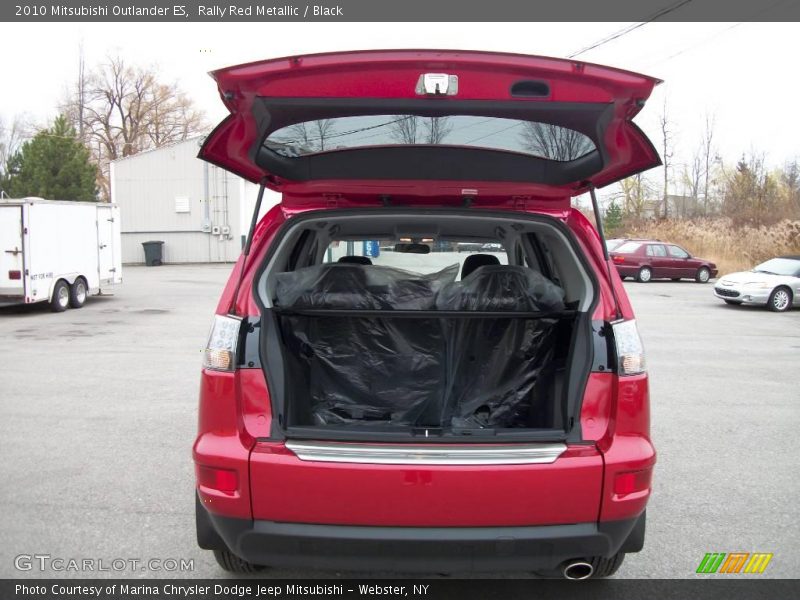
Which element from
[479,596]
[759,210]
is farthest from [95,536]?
[759,210]

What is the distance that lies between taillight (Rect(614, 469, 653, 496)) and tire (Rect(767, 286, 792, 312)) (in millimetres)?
15473

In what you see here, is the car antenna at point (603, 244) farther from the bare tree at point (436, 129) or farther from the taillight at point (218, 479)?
the taillight at point (218, 479)

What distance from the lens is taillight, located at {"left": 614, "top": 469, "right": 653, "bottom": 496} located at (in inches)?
94.3

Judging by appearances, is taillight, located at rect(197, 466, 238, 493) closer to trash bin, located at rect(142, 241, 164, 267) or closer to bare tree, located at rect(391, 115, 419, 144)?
bare tree, located at rect(391, 115, 419, 144)

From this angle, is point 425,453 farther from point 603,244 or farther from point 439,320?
point 603,244

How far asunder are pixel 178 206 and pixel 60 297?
17.3m

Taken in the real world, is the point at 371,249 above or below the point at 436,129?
below

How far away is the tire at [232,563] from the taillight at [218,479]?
57cm

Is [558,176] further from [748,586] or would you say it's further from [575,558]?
[748,586]

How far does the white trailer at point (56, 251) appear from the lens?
1272cm

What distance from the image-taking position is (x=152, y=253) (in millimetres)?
29453

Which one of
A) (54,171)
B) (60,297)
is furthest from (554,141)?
(54,171)

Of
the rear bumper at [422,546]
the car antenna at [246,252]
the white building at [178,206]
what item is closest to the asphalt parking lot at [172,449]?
the rear bumper at [422,546]

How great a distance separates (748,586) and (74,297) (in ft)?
47.8
